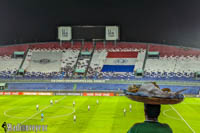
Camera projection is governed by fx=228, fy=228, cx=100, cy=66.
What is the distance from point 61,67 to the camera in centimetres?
7125

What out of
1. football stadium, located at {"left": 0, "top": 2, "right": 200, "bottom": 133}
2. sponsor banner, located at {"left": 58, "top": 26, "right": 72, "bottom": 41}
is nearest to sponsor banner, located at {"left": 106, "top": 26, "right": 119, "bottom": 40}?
football stadium, located at {"left": 0, "top": 2, "right": 200, "bottom": 133}

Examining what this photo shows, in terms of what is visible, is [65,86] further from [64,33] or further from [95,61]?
[64,33]

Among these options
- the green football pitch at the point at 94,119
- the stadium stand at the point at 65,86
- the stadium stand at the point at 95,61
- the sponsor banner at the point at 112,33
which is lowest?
the stadium stand at the point at 65,86

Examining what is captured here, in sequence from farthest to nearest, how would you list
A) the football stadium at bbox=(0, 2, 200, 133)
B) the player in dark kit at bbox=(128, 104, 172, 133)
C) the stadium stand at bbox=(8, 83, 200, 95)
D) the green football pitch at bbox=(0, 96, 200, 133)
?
the stadium stand at bbox=(8, 83, 200, 95), the football stadium at bbox=(0, 2, 200, 133), the green football pitch at bbox=(0, 96, 200, 133), the player in dark kit at bbox=(128, 104, 172, 133)

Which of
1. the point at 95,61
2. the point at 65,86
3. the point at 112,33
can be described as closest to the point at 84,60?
the point at 95,61

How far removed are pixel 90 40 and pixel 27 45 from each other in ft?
75.4

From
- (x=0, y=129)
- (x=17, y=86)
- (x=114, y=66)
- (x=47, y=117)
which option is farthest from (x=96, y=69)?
(x=0, y=129)

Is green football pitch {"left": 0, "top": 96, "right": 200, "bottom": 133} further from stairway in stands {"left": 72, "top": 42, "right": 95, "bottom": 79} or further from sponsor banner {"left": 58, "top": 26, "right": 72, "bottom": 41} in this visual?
sponsor banner {"left": 58, "top": 26, "right": 72, "bottom": 41}

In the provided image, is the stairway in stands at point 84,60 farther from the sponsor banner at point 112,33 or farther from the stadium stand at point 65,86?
the sponsor banner at point 112,33

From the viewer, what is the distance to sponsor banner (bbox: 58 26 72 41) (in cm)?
7712

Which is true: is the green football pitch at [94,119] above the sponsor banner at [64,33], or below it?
below

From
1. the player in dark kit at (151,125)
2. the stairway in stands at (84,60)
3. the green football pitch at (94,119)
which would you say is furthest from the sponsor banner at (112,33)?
the player in dark kit at (151,125)

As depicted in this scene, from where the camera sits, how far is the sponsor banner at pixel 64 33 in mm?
77125

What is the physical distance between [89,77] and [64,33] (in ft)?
68.7
